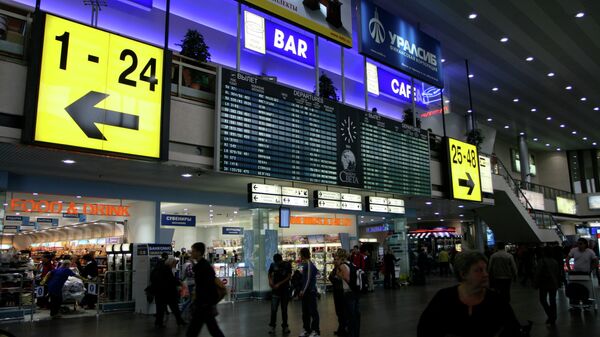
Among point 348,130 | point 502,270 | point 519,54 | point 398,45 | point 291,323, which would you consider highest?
point 519,54

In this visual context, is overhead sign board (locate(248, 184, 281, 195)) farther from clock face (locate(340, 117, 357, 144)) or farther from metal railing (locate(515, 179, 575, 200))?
metal railing (locate(515, 179, 575, 200))

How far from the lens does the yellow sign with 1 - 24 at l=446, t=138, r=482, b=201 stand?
47.4ft

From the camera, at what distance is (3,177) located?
935 cm

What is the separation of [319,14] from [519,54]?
9.31 meters

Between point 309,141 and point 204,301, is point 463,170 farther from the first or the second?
point 204,301

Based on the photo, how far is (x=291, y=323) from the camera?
917cm

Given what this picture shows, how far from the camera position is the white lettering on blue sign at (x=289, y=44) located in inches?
444

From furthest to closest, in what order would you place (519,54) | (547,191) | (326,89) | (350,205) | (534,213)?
1. (547,191)
2. (534,213)
3. (519,54)
4. (326,89)
5. (350,205)

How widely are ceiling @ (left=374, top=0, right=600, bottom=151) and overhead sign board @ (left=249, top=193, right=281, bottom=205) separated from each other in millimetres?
7242

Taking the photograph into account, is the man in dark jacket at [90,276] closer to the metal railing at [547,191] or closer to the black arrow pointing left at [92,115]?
the black arrow pointing left at [92,115]

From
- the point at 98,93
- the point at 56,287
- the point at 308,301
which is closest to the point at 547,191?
the point at 308,301

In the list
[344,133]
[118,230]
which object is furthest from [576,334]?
[118,230]

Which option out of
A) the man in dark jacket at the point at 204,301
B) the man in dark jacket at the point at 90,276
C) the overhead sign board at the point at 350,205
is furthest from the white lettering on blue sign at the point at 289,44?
the man in dark jacket at the point at 90,276

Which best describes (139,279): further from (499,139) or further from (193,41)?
(499,139)
